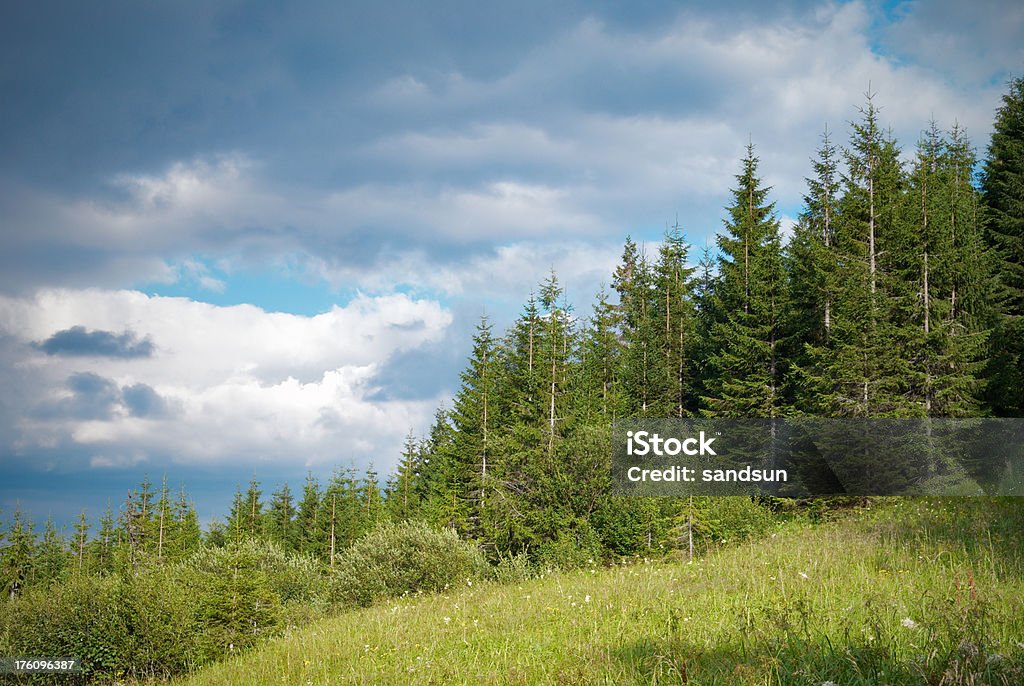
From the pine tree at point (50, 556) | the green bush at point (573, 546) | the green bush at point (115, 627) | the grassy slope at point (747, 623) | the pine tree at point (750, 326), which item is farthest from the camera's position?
the pine tree at point (50, 556)

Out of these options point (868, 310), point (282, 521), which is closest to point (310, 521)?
point (282, 521)

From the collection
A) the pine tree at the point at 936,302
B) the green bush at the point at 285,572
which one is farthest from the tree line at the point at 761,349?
the green bush at the point at 285,572

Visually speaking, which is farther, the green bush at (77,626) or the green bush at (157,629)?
the green bush at (77,626)

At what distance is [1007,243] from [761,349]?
48.5ft

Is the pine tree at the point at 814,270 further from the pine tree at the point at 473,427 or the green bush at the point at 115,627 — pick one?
the green bush at the point at 115,627

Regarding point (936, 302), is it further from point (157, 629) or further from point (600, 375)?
point (157, 629)

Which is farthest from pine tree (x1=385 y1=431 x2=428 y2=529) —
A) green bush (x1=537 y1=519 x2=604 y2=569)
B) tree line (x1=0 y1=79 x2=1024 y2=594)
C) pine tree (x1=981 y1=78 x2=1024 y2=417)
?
pine tree (x1=981 y1=78 x2=1024 y2=417)

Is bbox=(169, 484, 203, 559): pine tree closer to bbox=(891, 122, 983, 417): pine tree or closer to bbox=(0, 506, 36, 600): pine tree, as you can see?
bbox=(0, 506, 36, 600): pine tree

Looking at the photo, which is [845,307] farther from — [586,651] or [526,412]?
[586,651]

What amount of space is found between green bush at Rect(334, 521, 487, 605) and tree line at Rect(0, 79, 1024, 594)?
171 inches

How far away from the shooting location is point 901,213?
38.9 metres

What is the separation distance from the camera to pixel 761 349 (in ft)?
133

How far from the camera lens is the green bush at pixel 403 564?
113ft

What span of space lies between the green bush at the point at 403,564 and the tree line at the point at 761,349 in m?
4.35
